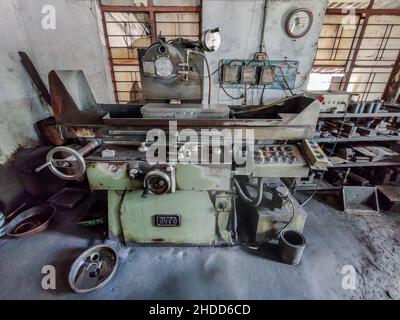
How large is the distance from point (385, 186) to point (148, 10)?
386cm

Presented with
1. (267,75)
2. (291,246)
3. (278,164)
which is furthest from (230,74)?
(291,246)

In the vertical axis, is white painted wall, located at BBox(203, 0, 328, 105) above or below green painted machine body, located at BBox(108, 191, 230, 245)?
above

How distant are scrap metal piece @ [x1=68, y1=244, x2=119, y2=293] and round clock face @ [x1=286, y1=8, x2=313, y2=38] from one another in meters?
3.41

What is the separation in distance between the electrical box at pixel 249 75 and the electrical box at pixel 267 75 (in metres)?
0.10

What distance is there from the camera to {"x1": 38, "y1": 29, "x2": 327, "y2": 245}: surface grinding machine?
4.91 ft

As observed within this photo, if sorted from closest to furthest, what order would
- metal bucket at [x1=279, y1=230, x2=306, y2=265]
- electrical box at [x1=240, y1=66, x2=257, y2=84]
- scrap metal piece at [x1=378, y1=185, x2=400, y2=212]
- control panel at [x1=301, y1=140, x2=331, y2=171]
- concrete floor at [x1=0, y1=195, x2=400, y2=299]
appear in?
control panel at [x1=301, y1=140, x2=331, y2=171]
concrete floor at [x1=0, y1=195, x2=400, y2=299]
metal bucket at [x1=279, y1=230, x2=306, y2=265]
scrap metal piece at [x1=378, y1=185, x2=400, y2=212]
electrical box at [x1=240, y1=66, x2=257, y2=84]

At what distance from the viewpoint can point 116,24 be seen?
3.00 metres

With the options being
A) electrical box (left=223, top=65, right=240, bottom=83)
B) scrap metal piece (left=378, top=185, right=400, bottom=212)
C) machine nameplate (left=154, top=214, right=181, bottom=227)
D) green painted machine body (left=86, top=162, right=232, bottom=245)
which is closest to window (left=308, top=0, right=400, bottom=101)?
electrical box (left=223, top=65, right=240, bottom=83)

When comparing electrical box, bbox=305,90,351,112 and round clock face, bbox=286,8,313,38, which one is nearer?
electrical box, bbox=305,90,351,112

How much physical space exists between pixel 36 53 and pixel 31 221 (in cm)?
234

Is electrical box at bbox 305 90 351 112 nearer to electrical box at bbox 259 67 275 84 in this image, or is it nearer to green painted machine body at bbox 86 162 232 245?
electrical box at bbox 259 67 275 84
